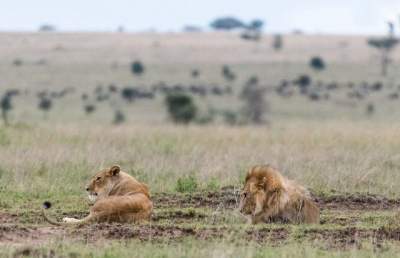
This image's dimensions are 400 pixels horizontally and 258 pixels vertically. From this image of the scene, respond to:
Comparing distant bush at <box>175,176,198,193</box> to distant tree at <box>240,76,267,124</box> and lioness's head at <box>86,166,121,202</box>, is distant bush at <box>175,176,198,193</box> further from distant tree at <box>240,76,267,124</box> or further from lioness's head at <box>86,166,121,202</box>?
distant tree at <box>240,76,267,124</box>

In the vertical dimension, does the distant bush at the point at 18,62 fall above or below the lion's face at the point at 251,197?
below

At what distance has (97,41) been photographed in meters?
78.1

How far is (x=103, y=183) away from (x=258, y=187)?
1649 mm

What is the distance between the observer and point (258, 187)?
29.1 feet

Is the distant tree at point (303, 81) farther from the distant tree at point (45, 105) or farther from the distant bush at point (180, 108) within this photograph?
the distant bush at point (180, 108)

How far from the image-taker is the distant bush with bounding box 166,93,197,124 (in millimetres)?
34000

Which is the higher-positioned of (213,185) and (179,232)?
(179,232)

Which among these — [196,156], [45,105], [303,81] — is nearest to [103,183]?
[196,156]

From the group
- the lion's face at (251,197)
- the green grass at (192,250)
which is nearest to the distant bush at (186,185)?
the lion's face at (251,197)

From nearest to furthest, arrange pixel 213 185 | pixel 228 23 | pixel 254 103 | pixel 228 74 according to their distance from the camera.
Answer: pixel 213 185 → pixel 254 103 → pixel 228 74 → pixel 228 23

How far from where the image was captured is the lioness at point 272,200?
8898 mm

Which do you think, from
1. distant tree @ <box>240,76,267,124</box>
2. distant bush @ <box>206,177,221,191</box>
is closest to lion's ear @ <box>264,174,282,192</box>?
distant bush @ <box>206,177,221,191</box>

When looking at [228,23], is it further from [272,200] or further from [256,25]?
[272,200]

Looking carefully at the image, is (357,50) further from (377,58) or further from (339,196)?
(339,196)
